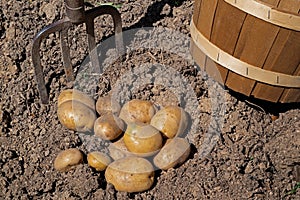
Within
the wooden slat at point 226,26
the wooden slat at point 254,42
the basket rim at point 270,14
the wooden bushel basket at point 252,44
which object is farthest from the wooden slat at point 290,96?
the basket rim at point 270,14

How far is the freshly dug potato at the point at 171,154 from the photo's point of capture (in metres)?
2.20

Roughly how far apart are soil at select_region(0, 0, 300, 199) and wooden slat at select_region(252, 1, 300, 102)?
26 cm

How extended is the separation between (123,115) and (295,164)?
874 mm

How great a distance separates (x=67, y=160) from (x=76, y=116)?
21 cm

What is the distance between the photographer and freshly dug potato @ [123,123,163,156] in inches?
86.0

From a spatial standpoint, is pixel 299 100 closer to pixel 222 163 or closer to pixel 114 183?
pixel 222 163

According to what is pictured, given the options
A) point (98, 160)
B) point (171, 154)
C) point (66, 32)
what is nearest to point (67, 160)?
point (98, 160)

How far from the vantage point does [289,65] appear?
7.26 feet

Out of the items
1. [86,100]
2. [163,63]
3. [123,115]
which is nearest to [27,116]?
[86,100]

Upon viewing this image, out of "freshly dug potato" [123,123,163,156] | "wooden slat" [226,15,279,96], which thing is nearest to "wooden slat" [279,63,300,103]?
"wooden slat" [226,15,279,96]

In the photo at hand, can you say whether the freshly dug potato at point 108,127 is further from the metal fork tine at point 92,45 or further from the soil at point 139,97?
the metal fork tine at point 92,45

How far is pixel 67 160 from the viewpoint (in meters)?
2.22

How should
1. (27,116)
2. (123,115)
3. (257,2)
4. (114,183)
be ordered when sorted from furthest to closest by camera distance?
(27,116)
(123,115)
(114,183)
(257,2)

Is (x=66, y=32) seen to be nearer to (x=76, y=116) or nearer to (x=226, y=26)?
(x=76, y=116)
